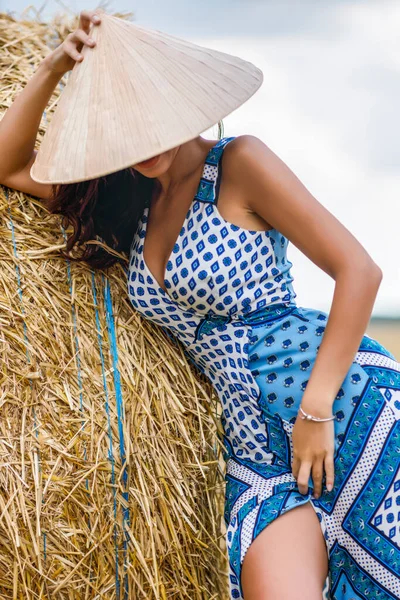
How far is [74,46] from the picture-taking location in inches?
63.1

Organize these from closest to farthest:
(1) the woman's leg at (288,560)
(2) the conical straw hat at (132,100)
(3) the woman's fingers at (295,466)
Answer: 1. (2) the conical straw hat at (132,100)
2. (1) the woman's leg at (288,560)
3. (3) the woman's fingers at (295,466)

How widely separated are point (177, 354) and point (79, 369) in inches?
10.2

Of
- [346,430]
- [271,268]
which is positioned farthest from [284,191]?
[346,430]

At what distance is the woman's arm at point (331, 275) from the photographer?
5.18ft

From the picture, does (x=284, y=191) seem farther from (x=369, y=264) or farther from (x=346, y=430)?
(x=346, y=430)

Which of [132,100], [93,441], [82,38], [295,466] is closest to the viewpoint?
[132,100]

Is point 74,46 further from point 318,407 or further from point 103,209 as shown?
point 318,407

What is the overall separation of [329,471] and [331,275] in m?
0.41

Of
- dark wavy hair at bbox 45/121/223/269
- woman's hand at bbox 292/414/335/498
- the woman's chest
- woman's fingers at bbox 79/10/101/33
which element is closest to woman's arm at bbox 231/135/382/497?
woman's hand at bbox 292/414/335/498

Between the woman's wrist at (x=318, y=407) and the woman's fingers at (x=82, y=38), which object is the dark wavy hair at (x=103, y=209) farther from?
the woman's wrist at (x=318, y=407)

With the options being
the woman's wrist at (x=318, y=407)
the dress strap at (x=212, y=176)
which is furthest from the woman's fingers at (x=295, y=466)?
the dress strap at (x=212, y=176)

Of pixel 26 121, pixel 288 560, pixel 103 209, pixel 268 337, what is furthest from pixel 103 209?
pixel 288 560

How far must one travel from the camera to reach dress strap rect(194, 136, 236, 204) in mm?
1698

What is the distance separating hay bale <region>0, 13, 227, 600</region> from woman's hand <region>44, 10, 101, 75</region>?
1.16ft
